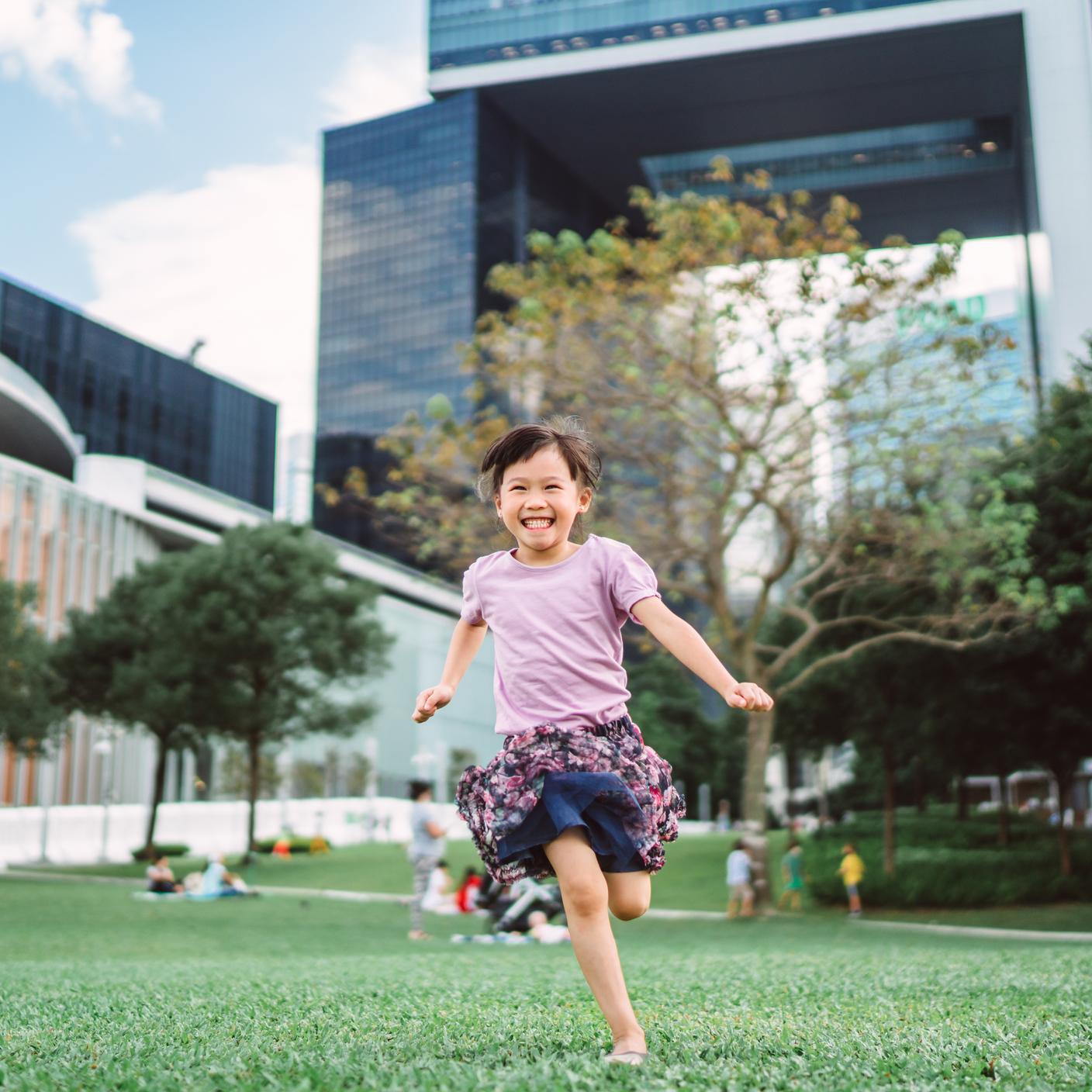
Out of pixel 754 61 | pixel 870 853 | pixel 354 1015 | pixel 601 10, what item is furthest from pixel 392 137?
pixel 354 1015

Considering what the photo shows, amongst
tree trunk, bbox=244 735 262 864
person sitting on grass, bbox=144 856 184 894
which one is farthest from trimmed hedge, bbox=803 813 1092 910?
tree trunk, bbox=244 735 262 864

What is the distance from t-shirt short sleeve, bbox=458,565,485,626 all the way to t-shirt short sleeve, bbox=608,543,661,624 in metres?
0.46

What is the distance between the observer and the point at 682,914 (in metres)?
23.5

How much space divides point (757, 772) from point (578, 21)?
6720 cm

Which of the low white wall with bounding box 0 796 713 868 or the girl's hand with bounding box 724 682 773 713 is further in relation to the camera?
the low white wall with bounding box 0 796 713 868

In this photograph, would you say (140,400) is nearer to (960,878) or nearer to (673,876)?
(673,876)

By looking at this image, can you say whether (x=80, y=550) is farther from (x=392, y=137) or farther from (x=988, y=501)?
(x=392, y=137)

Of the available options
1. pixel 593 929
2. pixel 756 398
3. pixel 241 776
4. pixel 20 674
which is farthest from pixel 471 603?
pixel 241 776

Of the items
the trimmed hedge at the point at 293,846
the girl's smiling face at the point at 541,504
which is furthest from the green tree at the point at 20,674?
the girl's smiling face at the point at 541,504

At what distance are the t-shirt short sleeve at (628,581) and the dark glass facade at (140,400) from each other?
250ft

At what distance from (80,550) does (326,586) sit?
1771cm

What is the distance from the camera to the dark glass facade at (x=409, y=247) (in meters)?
98.6

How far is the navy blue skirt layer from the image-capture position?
138 inches

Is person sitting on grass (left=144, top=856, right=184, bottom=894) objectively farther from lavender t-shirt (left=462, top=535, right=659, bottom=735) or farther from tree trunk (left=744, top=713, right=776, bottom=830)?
lavender t-shirt (left=462, top=535, right=659, bottom=735)
